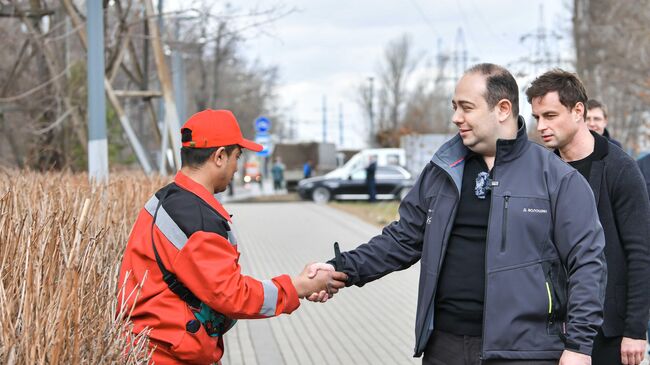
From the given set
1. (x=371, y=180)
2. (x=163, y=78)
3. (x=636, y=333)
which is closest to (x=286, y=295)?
(x=636, y=333)

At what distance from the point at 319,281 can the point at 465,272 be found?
76 cm

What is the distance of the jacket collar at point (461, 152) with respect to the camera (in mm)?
4117

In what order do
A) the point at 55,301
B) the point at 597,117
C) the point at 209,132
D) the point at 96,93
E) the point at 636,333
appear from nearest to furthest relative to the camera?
the point at 55,301
the point at 209,132
the point at 636,333
the point at 597,117
the point at 96,93

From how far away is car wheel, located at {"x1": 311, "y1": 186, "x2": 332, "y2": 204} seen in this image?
37.3m

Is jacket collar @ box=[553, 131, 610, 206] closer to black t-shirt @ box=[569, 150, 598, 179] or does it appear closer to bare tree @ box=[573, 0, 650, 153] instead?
black t-shirt @ box=[569, 150, 598, 179]

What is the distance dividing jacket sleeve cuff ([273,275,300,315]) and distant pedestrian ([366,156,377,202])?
30896 mm

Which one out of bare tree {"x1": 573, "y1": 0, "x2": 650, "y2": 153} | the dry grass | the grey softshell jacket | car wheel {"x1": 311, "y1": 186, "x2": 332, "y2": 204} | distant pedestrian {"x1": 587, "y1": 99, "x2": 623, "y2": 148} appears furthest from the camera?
car wheel {"x1": 311, "y1": 186, "x2": 332, "y2": 204}

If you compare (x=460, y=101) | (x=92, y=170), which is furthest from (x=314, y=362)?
(x=460, y=101)

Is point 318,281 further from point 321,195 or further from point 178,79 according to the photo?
point 321,195

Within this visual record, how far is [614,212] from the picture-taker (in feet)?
15.3

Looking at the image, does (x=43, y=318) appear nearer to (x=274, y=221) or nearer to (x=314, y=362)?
(x=314, y=362)

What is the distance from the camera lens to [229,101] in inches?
2314

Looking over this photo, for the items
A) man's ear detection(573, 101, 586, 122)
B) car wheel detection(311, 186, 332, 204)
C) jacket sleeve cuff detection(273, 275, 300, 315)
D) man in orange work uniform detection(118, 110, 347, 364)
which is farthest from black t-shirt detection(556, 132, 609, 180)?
car wheel detection(311, 186, 332, 204)

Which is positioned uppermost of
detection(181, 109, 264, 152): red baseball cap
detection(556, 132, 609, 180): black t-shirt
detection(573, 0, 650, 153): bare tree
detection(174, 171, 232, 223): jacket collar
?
detection(573, 0, 650, 153): bare tree
